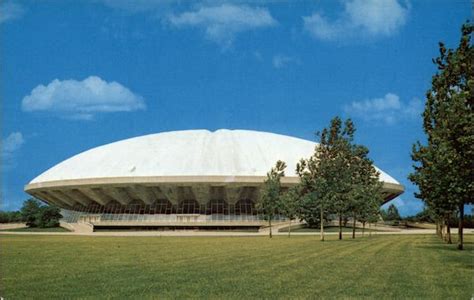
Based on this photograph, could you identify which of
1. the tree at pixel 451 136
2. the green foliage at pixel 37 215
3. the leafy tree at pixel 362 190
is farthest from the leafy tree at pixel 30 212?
the tree at pixel 451 136

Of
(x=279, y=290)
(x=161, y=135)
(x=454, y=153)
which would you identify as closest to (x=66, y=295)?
(x=279, y=290)

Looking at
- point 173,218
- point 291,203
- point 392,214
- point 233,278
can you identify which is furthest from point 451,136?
point 392,214

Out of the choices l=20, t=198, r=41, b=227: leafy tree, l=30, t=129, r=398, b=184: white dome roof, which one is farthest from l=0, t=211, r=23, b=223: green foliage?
l=20, t=198, r=41, b=227: leafy tree

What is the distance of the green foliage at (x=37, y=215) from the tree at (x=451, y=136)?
49216 millimetres

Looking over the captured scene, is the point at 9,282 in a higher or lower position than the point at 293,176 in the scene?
lower

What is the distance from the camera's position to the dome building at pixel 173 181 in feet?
228

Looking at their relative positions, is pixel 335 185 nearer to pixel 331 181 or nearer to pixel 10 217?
pixel 331 181

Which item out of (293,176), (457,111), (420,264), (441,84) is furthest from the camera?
(293,176)

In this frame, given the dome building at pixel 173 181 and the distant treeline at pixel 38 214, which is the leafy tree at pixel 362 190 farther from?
the distant treeline at pixel 38 214

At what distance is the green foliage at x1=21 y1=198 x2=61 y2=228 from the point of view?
69.0 m

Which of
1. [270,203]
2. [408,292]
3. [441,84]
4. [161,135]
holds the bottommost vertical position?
[408,292]

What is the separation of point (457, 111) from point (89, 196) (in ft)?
211

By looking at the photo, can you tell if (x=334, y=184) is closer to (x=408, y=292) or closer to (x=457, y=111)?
(x=457, y=111)

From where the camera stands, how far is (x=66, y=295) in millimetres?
11547
